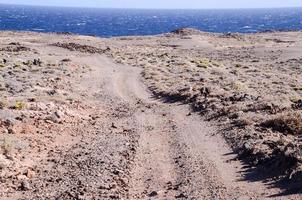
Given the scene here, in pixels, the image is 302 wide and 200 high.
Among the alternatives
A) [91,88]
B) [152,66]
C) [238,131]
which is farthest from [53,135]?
[152,66]

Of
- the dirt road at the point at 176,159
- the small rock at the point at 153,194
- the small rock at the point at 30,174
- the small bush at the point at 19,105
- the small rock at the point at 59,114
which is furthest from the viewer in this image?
the small bush at the point at 19,105

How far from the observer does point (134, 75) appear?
38500mm

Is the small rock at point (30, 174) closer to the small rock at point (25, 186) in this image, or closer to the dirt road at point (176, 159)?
the small rock at point (25, 186)

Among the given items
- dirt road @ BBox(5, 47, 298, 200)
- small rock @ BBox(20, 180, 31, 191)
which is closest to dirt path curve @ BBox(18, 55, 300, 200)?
dirt road @ BBox(5, 47, 298, 200)

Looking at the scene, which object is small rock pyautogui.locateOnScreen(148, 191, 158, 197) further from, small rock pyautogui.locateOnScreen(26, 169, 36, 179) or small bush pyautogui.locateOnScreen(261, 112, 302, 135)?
small bush pyautogui.locateOnScreen(261, 112, 302, 135)

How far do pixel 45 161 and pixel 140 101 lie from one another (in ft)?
39.0

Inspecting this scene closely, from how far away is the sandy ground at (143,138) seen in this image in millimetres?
13375

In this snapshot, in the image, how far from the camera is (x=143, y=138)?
730 inches

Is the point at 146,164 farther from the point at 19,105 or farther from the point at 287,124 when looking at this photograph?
the point at 19,105

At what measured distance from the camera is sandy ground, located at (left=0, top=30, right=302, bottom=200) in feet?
43.9

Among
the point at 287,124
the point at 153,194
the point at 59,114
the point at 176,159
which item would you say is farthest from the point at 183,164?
the point at 59,114

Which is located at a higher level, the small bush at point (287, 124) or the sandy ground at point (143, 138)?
the small bush at point (287, 124)

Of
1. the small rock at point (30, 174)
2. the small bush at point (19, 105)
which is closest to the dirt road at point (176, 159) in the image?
the small rock at point (30, 174)

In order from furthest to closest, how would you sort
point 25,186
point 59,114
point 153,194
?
point 59,114 < point 25,186 < point 153,194
